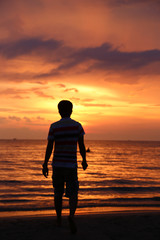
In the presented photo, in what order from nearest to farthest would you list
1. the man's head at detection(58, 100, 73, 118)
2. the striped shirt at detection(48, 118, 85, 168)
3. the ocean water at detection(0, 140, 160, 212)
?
the striped shirt at detection(48, 118, 85, 168), the man's head at detection(58, 100, 73, 118), the ocean water at detection(0, 140, 160, 212)

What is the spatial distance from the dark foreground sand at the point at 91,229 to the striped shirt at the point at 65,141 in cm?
137

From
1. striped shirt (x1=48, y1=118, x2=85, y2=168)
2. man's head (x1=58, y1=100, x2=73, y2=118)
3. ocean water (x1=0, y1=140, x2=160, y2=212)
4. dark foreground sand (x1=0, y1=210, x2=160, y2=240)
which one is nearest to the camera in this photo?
dark foreground sand (x1=0, y1=210, x2=160, y2=240)

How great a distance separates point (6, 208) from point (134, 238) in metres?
6.41

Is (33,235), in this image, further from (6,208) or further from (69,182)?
(6,208)

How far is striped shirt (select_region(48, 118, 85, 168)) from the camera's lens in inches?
198

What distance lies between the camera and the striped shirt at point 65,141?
503 centimetres

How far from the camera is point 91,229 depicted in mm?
5402

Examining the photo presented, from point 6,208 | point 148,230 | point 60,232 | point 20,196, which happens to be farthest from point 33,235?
point 20,196

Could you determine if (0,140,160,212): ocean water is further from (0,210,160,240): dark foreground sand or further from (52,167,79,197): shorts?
(52,167,79,197): shorts

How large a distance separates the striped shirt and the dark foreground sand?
53.9 inches

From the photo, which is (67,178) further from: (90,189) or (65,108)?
(90,189)

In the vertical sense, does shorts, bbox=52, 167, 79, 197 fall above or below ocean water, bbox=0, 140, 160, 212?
above

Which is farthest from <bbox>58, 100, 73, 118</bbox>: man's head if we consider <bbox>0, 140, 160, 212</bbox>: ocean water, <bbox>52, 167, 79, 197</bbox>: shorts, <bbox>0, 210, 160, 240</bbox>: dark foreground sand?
<bbox>0, 140, 160, 212</bbox>: ocean water

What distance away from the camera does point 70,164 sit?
5031 millimetres
